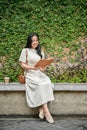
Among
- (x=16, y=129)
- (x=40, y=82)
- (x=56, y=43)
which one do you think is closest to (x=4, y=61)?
(x=56, y=43)

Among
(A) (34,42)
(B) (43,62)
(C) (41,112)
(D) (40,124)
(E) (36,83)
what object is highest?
(A) (34,42)

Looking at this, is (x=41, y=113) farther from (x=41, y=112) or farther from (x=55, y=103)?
(x=55, y=103)

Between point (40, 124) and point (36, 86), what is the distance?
765 millimetres

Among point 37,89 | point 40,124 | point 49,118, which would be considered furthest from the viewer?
point 37,89

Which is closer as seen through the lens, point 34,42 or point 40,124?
point 40,124

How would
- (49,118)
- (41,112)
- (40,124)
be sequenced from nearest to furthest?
(40,124) < (49,118) < (41,112)

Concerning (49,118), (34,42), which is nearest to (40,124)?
(49,118)

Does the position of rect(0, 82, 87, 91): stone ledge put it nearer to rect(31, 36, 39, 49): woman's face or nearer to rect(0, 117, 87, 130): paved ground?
rect(0, 117, 87, 130): paved ground

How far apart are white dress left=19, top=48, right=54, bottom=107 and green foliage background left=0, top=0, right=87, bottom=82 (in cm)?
156

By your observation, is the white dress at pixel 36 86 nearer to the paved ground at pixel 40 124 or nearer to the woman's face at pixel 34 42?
the woman's face at pixel 34 42

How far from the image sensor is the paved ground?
6637 mm

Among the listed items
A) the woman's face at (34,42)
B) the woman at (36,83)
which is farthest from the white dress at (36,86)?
the woman's face at (34,42)

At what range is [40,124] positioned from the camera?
273 inches

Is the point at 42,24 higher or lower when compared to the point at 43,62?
higher
